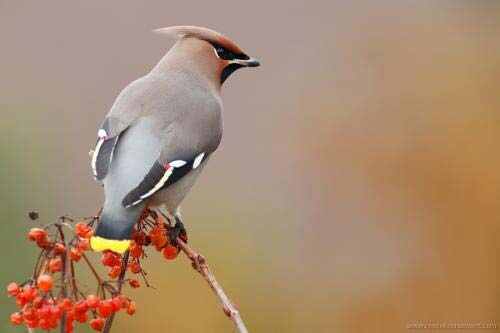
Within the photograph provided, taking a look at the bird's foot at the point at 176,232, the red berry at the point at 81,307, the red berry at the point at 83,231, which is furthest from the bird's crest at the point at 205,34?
the red berry at the point at 81,307

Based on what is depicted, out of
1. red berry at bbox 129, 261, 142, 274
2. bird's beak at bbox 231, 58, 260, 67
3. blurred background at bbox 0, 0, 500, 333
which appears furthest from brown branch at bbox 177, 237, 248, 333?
blurred background at bbox 0, 0, 500, 333

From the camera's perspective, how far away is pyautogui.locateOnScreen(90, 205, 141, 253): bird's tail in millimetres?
2273

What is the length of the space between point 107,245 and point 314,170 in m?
4.65

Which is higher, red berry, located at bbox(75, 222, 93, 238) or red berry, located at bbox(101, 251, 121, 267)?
red berry, located at bbox(75, 222, 93, 238)

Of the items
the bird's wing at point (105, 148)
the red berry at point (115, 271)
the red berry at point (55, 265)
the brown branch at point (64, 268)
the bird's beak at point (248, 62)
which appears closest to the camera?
the brown branch at point (64, 268)

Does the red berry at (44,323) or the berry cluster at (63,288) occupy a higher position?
the berry cluster at (63,288)

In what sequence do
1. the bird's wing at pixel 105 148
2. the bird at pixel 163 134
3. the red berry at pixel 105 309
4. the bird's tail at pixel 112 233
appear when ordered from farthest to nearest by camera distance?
the bird's wing at pixel 105 148, the bird at pixel 163 134, the bird's tail at pixel 112 233, the red berry at pixel 105 309

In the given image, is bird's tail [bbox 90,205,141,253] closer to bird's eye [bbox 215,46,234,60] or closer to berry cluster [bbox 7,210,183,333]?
berry cluster [bbox 7,210,183,333]

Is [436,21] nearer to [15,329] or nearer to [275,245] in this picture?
[275,245]

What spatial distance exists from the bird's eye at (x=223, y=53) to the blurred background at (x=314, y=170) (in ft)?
5.95

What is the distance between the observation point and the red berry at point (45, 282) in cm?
207

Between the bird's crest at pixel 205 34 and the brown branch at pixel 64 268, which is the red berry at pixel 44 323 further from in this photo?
the bird's crest at pixel 205 34

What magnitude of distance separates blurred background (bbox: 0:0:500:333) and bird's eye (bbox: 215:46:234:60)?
1812 mm

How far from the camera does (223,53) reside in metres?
3.08
